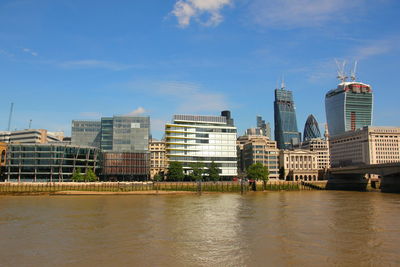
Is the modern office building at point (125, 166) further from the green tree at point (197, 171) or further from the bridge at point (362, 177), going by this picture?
the bridge at point (362, 177)

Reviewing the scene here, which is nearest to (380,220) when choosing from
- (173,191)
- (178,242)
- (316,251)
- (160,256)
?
(316,251)

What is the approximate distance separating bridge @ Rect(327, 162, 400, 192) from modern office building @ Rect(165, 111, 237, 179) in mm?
49159

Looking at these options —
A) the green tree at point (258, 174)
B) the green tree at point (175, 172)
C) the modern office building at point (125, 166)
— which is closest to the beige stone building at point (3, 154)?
the modern office building at point (125, 166)

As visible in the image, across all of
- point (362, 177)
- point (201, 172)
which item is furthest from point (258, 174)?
point (362, 177)

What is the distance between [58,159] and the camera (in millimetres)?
168375

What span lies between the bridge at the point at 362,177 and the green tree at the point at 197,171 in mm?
60153

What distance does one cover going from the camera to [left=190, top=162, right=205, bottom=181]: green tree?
6363 inches

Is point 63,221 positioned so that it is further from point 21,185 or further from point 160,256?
point 21,185

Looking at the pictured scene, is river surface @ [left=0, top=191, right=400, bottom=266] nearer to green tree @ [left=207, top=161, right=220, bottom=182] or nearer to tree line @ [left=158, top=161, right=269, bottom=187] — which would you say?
tree line @ [left=158, top=161, right=269, bottom=187]

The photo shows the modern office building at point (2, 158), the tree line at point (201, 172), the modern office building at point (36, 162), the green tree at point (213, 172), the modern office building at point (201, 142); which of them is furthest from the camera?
the modern office building at point (201, 142)

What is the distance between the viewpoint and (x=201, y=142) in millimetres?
183625

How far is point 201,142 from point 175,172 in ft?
87.6

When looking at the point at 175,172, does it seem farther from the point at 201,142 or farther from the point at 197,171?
the point at 201,142

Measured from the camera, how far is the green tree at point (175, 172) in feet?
535
